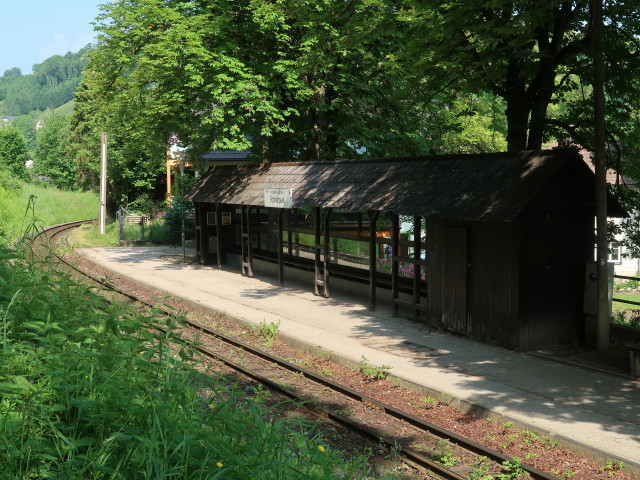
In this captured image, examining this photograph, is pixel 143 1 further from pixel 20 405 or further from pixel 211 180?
pixel 20 405

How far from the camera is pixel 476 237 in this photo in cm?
1380

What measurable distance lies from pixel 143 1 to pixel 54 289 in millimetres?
18813

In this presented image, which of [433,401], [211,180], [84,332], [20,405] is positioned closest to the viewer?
[20,405]

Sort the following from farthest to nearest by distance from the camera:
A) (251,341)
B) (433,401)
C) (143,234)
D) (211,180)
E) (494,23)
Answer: (143,234)
(211,180)
(251,341)
(494,23)
(433,401)

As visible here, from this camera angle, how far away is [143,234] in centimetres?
3778

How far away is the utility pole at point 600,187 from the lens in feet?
40.5

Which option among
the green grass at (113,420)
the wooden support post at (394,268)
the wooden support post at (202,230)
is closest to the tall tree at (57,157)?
the wooden support post at (202,230)

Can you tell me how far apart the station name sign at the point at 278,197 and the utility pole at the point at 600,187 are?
9036 mm

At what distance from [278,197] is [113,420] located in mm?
15414

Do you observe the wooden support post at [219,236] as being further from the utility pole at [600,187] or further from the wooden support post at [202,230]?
the utility pole at [600,187]

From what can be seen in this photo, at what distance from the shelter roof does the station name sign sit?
0.65 ft

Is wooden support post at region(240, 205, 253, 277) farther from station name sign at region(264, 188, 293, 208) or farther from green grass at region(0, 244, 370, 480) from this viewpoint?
green grass at region(0, 244, 370, 480)

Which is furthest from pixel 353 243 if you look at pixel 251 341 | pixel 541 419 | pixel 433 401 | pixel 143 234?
pixel 143 234

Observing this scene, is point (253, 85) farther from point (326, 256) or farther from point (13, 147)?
point (13, 147)
